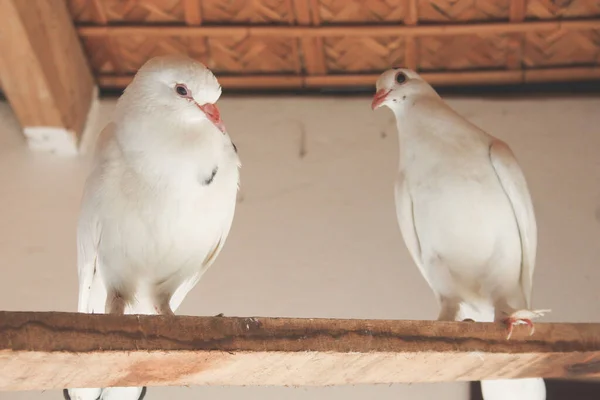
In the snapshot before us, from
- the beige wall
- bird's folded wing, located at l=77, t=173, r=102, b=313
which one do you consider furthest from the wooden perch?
the beige wall

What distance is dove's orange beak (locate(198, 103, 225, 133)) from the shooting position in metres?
1.81

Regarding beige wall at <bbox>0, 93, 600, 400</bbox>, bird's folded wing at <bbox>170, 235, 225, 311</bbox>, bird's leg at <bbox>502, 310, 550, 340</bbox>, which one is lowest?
beige wall at <bbox>0, 93, 600, 400</bbox>

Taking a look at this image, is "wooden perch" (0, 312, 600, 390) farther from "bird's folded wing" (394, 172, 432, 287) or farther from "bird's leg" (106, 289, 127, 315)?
"bird's folded wing" (394, 172, 432, 287)

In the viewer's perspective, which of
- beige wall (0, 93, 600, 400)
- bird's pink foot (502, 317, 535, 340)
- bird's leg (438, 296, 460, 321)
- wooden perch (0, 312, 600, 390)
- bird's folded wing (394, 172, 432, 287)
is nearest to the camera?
wooden perch (0, 312, 600, 390)

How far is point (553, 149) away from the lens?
2691 millimetres

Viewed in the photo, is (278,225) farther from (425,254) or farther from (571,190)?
(571,190)

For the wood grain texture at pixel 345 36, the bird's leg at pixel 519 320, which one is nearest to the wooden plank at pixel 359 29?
the wood grain texture at pixel 345 36

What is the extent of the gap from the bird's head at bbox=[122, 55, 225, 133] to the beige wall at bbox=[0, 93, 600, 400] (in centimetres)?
74

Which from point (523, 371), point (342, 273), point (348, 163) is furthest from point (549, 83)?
point (523, 371)

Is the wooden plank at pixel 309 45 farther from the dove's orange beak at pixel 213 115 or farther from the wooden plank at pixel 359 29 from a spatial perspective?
the dove's orange beak at pixel 213 115

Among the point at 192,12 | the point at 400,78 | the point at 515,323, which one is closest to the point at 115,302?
the point at 515,323

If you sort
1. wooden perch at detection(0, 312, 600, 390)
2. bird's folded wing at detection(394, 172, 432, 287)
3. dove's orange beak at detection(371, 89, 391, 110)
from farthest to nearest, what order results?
dove's orange beak at detection(371, 89, 391, 110)
bird's folded wing at detection(394, 172, 432, 287)
wooden perch at detection(0, 312, 600, 390)

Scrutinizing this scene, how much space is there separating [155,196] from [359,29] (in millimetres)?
1023

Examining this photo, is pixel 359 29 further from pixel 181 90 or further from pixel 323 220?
pixel 181 90
